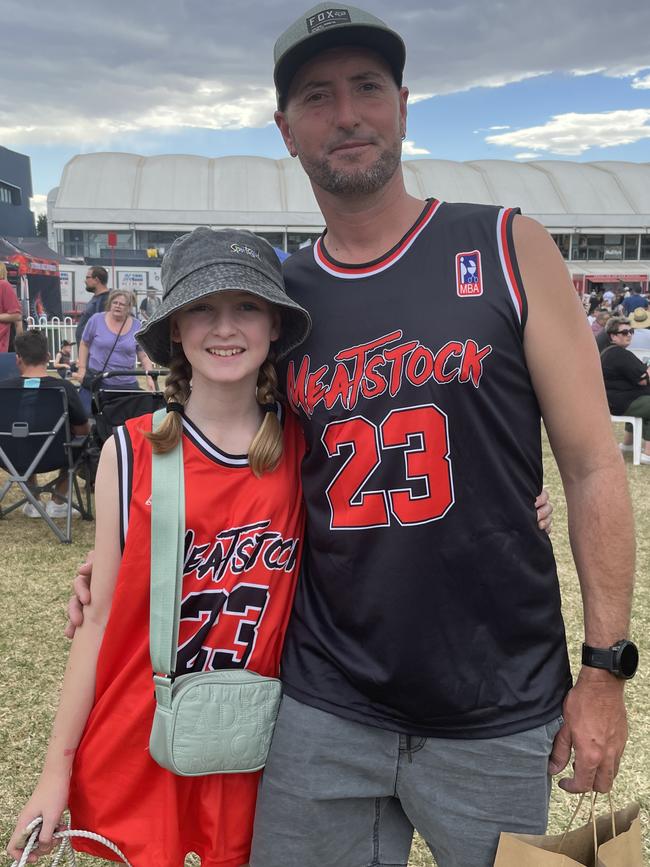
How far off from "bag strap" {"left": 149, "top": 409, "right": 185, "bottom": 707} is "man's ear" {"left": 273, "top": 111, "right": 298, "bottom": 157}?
34.3 inches

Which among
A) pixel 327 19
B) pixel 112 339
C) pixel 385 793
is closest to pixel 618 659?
pixel 385 793

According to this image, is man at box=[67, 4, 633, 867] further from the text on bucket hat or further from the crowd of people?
the crowd of people

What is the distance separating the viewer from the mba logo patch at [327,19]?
59.9 inches

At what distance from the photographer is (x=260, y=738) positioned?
1555 mm

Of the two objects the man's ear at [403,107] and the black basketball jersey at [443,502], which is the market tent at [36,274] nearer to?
the man's ear at [403,107]

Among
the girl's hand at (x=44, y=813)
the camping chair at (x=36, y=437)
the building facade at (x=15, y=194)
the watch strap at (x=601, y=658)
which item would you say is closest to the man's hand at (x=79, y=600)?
the girl's hand at (x=44, y=813)

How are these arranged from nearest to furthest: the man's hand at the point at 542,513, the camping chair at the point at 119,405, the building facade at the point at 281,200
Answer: the man's hand at the point at 542,513 < the camping chair at the point at 119,405 < the building facade at the point at 281,200

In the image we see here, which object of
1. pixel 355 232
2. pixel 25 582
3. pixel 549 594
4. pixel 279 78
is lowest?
pixel 25 582

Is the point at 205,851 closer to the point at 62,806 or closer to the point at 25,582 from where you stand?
the point at 62,806

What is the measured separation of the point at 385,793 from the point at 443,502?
2.13 feet

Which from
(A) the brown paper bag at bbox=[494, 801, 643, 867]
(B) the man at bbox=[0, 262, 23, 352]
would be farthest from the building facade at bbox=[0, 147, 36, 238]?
(A) the brown paper bag at bbox=[494, 801, 643, 867]

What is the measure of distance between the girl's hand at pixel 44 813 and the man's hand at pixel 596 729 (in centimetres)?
108

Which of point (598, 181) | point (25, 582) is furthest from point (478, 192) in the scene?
point (25, 582)

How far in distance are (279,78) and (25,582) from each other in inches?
164
